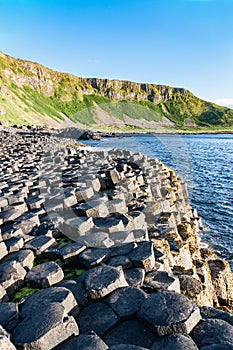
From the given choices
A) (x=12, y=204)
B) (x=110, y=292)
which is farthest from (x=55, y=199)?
(x=110, y=292)

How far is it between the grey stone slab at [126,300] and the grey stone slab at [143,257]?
0.80m

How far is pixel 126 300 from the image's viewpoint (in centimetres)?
320

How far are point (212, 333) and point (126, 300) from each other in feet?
3.14

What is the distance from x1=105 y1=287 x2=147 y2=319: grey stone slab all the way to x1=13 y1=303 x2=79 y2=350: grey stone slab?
52cm

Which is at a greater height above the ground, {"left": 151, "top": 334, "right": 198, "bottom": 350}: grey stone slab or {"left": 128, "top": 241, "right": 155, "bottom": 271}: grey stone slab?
{"left": 151, "top": 334, "right": 198, "bottom": 350}: grey stone slab

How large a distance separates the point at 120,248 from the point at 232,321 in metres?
2.01

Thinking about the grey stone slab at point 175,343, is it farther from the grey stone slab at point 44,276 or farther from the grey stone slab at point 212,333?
the grey stone slab at point 44,276

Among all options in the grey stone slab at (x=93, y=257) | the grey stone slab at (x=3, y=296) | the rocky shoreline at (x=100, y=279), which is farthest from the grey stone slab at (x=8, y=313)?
the grey stone slab at (x=93, y=257)

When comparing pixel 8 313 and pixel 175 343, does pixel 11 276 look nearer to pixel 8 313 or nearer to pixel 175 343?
pixel 8 313

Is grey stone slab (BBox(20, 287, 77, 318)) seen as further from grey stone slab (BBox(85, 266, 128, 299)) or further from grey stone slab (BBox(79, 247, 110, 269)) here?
grey stone slab (BBox(79, 247, 110, 269))

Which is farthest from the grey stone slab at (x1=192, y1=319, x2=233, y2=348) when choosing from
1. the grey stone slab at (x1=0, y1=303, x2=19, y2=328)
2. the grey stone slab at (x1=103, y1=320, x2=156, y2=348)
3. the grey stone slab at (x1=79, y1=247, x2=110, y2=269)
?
the grey stone slab at (x1=0, y1=303, x2=19, y2=328)

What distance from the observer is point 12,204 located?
21.5 ft

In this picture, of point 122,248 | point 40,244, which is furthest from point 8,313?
point 122,248

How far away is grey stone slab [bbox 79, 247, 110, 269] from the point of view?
166 inches
